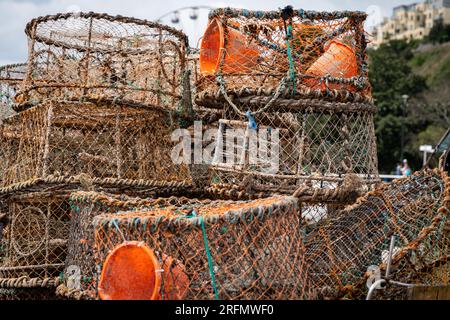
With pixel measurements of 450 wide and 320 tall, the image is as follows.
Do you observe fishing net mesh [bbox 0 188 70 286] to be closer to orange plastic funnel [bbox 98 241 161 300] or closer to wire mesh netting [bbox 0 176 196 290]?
wire mesh netting [bbox 0 176 196 290]

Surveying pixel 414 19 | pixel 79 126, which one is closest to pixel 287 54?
pixel 79 126

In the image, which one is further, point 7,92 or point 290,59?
point 7,92

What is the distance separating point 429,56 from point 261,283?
165 feet

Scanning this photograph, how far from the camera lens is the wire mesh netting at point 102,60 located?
4.77 meters

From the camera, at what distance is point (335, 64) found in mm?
4598

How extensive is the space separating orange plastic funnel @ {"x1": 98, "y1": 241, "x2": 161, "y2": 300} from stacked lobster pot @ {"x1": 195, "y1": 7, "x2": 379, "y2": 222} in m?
1.41

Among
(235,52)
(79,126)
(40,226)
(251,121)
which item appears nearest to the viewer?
(251,121)

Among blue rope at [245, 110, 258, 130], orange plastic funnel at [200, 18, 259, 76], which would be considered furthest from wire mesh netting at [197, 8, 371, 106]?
blue rope at [245, 110, 258, 130]

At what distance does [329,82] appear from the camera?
447cm

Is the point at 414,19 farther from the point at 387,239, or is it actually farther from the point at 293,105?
the point at 387,239

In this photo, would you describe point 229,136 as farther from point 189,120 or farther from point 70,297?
point 70,297

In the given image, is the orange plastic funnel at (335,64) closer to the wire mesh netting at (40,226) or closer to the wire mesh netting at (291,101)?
the wire mesh netting at (291,101)

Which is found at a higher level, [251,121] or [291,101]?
[291,101]

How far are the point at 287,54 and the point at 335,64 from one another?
0.37 metres
